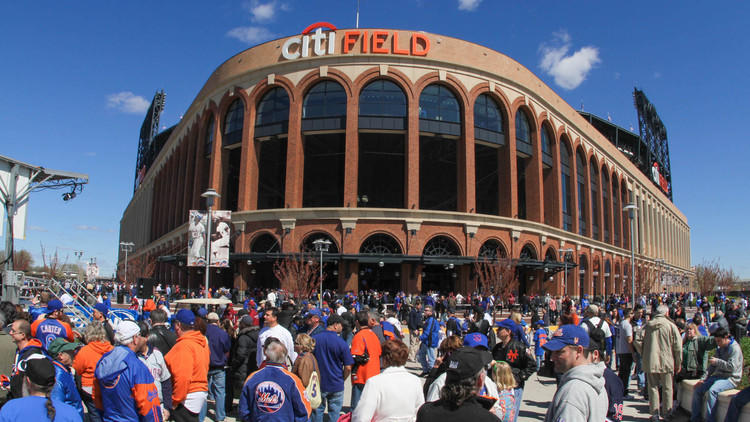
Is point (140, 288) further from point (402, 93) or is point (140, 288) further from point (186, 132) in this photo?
point (186, 132)

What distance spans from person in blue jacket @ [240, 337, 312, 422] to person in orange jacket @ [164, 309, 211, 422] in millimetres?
1604

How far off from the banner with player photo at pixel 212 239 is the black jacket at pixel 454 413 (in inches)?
560

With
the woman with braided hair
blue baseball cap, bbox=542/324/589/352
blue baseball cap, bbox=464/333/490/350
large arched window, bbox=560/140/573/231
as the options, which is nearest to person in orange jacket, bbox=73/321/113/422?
the woman with braided hair

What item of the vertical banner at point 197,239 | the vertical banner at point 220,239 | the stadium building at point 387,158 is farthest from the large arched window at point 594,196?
the vertical banner at point 197,239

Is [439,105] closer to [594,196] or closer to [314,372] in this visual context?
[594,196]

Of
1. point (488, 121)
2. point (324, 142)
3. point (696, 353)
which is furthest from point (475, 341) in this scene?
point (324, 142)

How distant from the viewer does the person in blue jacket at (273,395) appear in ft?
15.4

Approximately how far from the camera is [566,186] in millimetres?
48781

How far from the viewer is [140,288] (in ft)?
65.4

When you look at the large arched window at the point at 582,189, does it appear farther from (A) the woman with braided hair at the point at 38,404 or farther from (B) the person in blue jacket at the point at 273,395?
(A) the woman with braided hair at the point at 38,404

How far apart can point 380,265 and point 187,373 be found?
94.4 ft

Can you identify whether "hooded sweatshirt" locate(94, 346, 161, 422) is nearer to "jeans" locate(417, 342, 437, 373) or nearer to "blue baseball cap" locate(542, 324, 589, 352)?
"blue baseball cap" locate(542, 324, 589, 352)

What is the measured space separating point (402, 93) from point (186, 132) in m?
26.7

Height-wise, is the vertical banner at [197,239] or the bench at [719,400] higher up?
the vertical banner at [197,239]
